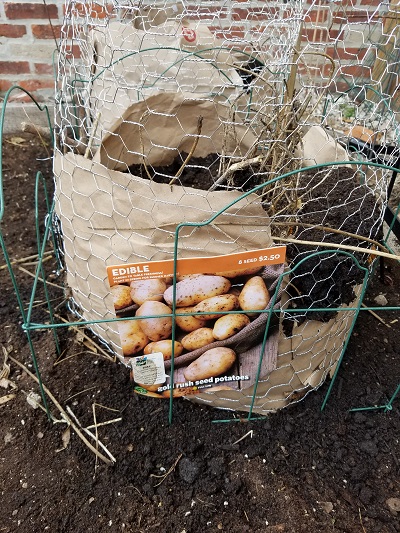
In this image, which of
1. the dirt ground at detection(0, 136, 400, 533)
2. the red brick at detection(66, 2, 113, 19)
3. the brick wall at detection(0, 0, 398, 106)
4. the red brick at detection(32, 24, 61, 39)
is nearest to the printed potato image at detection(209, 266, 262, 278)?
the dirt ground at detection(0, 136, 400, 533)

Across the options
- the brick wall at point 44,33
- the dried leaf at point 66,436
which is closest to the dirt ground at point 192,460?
the dried leaf at point 66,436

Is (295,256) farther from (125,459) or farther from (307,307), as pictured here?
(125,459)

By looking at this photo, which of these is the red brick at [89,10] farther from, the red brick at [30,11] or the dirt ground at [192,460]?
the dirt ground at [192,460]

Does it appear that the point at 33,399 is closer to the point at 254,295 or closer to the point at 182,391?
the point at 182,391

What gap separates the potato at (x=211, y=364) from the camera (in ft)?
2.98

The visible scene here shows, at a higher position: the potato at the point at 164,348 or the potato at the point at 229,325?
the potato at the point at 229,325

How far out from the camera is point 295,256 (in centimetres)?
91

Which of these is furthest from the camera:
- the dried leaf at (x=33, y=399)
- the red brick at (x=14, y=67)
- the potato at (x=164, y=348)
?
the red brick at (x=14, y=67)

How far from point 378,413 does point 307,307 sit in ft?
1.15

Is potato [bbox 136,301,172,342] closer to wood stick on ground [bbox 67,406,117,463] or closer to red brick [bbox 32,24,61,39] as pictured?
wood stick on ground [bbox 67,406,117,463]

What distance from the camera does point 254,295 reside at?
86 centimetres

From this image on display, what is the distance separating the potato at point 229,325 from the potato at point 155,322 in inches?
3.7

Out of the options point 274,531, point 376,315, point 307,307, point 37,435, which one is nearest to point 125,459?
point 37,435

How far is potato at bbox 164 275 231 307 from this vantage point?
84 cm
